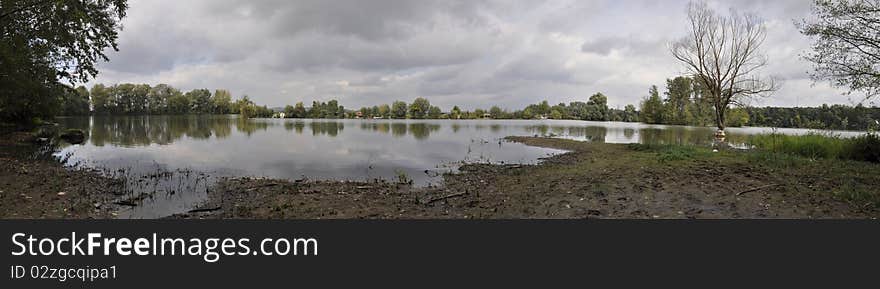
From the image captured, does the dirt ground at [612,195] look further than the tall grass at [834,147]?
No

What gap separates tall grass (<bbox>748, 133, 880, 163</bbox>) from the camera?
14.0 metres

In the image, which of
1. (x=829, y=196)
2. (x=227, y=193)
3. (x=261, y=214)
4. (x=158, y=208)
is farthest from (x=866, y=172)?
(x=158, y=208)

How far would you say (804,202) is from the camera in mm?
7770

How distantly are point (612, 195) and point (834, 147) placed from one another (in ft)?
44.3

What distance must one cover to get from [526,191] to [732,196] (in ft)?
15.4

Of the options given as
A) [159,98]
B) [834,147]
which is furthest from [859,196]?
[159,98]

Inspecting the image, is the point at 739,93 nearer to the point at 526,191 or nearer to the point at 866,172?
the point at 866,172

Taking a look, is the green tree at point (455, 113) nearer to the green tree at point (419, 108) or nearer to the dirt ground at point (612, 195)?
the green tree at point (419, 108)

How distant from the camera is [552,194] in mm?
9633

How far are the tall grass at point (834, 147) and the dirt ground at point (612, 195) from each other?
209 cm

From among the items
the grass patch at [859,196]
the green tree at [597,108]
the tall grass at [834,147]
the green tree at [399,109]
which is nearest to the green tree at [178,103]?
the green tree at [399,109]

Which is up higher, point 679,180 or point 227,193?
point 679,180

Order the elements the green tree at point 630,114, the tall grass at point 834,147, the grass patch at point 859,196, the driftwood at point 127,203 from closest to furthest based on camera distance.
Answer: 1. the grass patch at point 859,196
2. the driftwood at point 127,203
3. the tall grass at point 834,147
4. the green tree at point 630,114

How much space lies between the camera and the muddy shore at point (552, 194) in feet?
25.5
